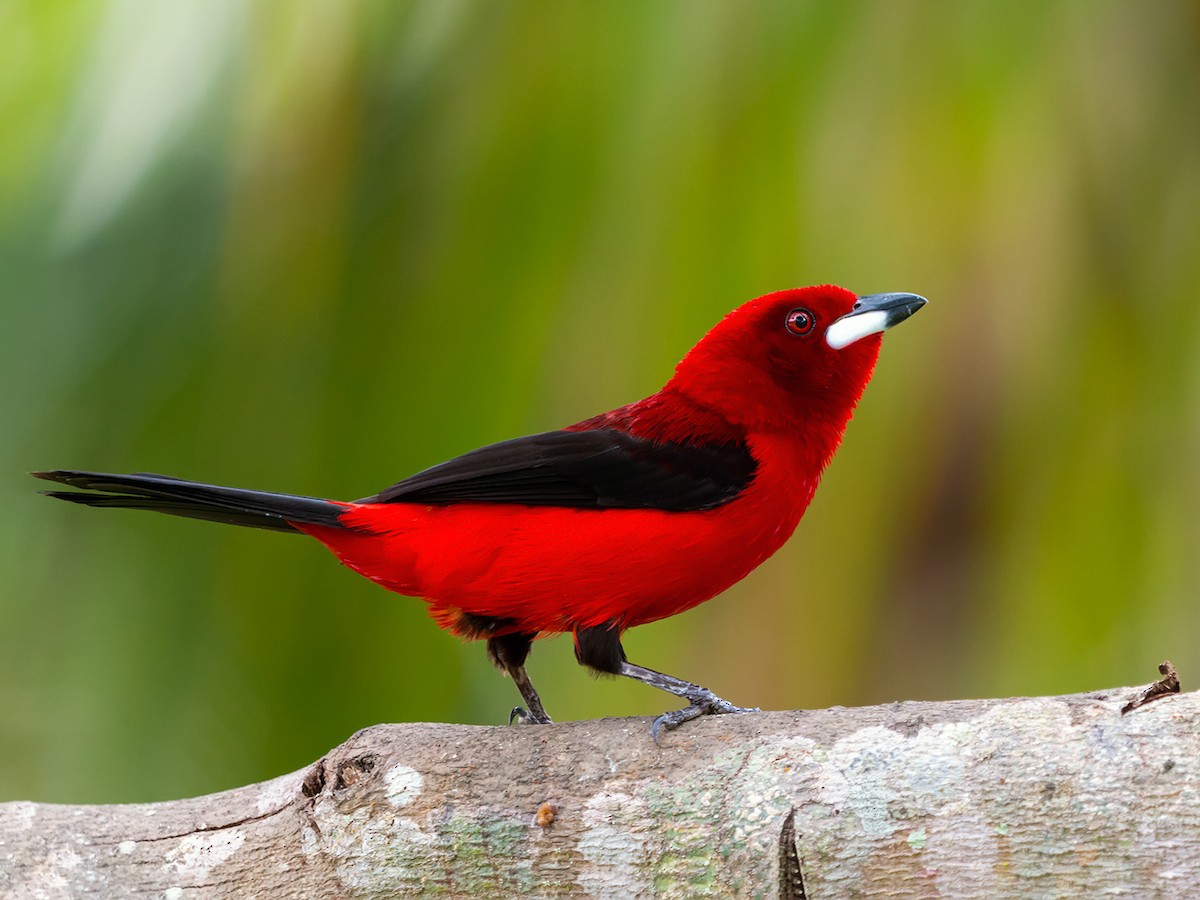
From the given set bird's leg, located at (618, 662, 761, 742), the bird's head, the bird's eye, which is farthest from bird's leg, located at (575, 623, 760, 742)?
the bird's eye

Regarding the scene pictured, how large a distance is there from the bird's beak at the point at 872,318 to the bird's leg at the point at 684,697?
106cm

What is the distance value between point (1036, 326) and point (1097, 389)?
0.39 metres

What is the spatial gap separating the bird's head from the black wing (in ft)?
0.72

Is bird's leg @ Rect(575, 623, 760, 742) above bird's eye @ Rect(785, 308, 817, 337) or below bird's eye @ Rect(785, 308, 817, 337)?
below

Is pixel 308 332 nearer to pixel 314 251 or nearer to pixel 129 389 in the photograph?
pixel 314 251

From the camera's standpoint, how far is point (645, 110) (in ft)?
16.2

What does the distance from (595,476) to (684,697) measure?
62 cm

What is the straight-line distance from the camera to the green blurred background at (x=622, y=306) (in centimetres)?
492

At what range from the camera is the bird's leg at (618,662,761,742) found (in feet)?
9.19

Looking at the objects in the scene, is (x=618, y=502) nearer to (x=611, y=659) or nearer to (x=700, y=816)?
(x=611, y=659)

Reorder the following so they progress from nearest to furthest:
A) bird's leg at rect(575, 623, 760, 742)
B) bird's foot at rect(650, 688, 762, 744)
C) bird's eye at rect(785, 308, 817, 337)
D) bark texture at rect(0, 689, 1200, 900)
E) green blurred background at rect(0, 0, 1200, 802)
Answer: bark texture at rect(0, 689, 1200, 900), bird's foot at rect(650, 688, 762, 744), bird's leg at rect(575, 623, 760, 742), bird's eye at rect(785, 308, 817, 337), green blurred background at rect(0, 0, 1200, 802)

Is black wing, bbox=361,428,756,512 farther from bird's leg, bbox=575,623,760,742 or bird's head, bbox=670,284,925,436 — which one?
bird's leg, bbox=575,623,760,742

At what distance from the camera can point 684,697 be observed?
3.21 metres

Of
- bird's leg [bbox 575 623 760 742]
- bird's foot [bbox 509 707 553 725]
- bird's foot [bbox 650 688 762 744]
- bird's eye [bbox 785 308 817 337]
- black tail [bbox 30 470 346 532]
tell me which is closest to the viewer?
bird's foot [bbox 650 688 762 744]
